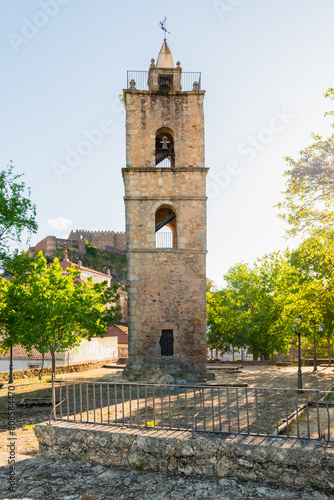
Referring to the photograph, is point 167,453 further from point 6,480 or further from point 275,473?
point 6,480

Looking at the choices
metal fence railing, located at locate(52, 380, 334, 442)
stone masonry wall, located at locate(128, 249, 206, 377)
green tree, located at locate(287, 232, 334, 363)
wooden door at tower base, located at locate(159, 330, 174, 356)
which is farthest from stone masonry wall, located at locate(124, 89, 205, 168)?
metal fence railing, located at locate(52, 380, 334, 442)

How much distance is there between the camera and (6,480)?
555 centimetres

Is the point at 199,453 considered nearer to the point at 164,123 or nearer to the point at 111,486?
the point at 111,486

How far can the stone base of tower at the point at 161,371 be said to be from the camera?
16.0 metres

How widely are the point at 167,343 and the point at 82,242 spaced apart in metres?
77.0

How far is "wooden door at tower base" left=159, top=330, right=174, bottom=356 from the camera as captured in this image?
56.5 ft

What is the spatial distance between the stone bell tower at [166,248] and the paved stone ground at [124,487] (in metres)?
10.3

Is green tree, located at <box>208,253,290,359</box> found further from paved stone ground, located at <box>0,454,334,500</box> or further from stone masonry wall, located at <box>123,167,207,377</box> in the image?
paved stone ground, located at <box>0,454,334,500</box>

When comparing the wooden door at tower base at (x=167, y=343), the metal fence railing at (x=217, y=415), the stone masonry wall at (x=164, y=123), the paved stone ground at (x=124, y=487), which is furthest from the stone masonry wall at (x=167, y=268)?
the paved stone ground at (x=124, y=487)

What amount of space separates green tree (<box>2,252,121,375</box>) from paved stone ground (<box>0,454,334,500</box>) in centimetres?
1277

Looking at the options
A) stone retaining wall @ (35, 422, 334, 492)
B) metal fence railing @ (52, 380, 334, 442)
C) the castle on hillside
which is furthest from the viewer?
the castle on hillside

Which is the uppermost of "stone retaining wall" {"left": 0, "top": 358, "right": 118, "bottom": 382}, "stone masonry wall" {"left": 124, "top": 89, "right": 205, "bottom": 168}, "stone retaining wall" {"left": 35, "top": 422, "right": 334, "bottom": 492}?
"stone masonry wall" {"left": 124, "top": 89, "right": 205, "bottom": 168}

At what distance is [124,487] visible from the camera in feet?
17.6

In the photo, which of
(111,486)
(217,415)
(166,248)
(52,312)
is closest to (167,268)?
(166,248)
